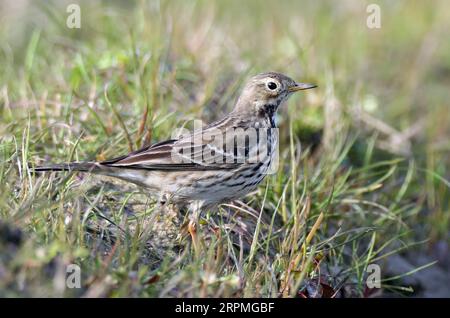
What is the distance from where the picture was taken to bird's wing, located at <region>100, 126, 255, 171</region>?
468 cm

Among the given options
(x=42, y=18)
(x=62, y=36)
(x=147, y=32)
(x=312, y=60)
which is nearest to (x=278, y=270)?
(x=147, y=32)

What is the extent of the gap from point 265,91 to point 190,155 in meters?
0.90

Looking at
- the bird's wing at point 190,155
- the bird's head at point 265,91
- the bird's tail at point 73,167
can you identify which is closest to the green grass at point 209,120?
the bird's tail at point 73,167

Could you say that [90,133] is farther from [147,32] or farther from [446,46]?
[446,46]

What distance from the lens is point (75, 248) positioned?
3674mm

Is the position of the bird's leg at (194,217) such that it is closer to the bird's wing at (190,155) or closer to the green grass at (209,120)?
the green grass at (209,120)

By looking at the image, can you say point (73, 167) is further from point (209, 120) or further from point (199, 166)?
point (209, 120)

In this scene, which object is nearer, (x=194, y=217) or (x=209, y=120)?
Answer: (x=194, y=217)

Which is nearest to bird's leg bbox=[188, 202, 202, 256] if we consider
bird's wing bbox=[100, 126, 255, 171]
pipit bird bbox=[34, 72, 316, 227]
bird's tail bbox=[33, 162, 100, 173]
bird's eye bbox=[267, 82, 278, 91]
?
pipit bird bbox=[34, 72, 316, 227]

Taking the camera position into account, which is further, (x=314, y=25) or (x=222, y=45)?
(x=314, y=25)

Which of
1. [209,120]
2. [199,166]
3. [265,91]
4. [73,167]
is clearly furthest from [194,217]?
[209,120]

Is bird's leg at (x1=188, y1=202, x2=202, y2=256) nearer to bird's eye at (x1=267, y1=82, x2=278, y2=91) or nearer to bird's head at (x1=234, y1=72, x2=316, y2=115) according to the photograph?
bird's head at (x1=234, y1=72, x2=316, y2=115)

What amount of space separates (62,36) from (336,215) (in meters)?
3.61

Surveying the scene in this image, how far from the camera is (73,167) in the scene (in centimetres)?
440
